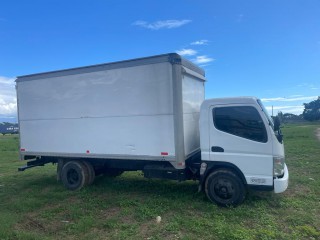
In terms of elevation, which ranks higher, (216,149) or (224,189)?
(216,149)

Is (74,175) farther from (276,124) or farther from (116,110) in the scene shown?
(276,124)

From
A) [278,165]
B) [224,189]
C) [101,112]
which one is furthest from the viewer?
[101,112]

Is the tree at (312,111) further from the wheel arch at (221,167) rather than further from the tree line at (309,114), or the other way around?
the wheel arch at (221,167)

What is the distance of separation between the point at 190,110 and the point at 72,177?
13.4ft

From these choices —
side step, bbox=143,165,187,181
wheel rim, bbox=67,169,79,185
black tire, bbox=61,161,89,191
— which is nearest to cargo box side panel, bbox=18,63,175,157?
side step, bbox=143,165,187,181

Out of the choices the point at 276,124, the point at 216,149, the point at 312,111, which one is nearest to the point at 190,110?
the point at 216,149

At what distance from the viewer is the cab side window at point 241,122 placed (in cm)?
608

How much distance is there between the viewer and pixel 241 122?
6246 millimetres

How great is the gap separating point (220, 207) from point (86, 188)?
390 cm

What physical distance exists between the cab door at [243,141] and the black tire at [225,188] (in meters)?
0.25

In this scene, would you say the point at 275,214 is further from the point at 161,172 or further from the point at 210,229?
the point at 161,172

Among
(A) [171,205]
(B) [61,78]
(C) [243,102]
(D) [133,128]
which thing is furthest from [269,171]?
(B) [61,78]

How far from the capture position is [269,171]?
19.8ft

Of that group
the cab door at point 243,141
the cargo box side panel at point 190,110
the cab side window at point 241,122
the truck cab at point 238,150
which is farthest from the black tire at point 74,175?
the cab side window at point 241,122
